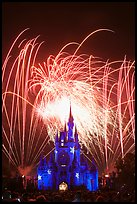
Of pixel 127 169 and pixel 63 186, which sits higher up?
pixel 127 169

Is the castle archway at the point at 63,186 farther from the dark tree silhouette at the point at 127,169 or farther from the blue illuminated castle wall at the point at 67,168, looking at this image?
the dark tree silhouette at the point at 127,169

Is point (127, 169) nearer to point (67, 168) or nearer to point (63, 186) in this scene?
point (63, 186)

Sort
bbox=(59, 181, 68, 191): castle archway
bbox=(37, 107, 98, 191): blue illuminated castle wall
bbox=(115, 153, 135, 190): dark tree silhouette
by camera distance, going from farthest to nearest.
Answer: bbox=(37, 107, 98, 191): blue illuminated castle wall < bbox=(59, 181, 68, 191): castle archway < bbox=(115, 153, 135, 190): dark tree silhouette

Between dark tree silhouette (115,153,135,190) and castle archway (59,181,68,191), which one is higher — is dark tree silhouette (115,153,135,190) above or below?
above

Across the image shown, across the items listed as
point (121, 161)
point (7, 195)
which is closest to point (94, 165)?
point (121, 161)

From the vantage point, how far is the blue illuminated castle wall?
111 meters

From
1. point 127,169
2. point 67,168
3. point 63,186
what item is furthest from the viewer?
point 67,168

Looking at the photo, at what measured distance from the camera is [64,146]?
389ft

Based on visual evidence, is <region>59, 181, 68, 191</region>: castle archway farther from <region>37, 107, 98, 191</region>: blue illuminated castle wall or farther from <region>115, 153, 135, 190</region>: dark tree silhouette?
<region>115, 153, 135, 190</region>: dark tree silhouette

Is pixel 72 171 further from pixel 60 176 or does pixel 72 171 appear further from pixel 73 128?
pixel 73 128

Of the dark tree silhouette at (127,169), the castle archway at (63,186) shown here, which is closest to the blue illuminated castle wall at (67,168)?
the castle archway at (63,186)

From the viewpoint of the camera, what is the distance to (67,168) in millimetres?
112562

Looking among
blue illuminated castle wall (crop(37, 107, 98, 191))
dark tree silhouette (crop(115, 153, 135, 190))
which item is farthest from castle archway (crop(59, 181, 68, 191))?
dark tree silhouette (crop(115, 153, 135, 190))

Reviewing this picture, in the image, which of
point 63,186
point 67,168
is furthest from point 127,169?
point 67,168
